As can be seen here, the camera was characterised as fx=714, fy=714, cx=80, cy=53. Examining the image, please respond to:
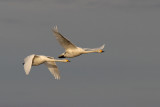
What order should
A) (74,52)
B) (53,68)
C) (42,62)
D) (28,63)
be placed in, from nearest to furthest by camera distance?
(28,63)
(74,52)
(42,62)
(53,68)

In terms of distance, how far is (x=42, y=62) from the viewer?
63156mm

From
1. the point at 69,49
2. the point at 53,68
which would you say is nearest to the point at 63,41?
the point at 69,49

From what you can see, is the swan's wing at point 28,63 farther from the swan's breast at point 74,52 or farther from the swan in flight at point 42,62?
the swan's breast at point 74,52

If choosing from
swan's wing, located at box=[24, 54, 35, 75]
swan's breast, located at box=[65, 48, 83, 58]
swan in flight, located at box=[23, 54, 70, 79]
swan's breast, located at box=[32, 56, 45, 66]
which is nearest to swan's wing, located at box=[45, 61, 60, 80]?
swan in flight, located at box=[23, 54, 70, 79]

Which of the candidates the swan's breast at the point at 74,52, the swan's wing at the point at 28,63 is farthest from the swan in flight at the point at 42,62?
the swan's breast at the point at 74,52

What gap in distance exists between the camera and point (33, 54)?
204ft

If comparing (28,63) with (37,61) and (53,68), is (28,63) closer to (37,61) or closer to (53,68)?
(37,61)

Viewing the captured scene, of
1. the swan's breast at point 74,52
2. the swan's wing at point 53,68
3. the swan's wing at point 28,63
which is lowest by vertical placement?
the swan's wing at point 28,63

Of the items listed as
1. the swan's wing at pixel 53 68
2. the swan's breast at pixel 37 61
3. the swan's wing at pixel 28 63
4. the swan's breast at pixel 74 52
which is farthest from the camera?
the swan's wing at pixel 53 68

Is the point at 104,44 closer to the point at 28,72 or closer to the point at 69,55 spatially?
the point at 69,55

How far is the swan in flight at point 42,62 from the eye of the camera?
57.7 meters

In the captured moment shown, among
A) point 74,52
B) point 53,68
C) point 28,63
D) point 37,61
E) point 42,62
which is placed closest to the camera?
point 28,63

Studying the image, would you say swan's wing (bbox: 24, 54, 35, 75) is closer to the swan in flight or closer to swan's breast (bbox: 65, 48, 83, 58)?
the swan in flight

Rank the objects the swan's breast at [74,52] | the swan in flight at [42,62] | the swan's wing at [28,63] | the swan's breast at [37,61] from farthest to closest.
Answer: the swan's breast at [37,61], the swan's breast at [74,52], the swan in flight at [42,62], the swan's wing at [28,63]
